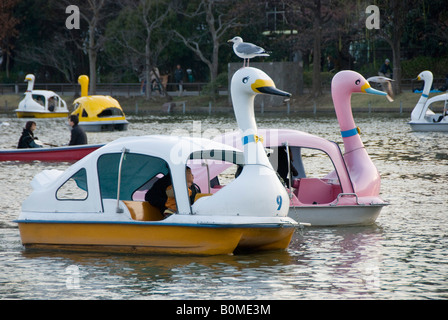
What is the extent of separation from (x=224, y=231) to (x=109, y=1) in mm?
50705

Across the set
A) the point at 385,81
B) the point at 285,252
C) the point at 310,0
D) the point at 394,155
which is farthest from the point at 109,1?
the point at 285,252

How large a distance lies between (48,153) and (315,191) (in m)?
11.4

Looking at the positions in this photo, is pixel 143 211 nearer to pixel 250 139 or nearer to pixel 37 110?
pixel 250 139

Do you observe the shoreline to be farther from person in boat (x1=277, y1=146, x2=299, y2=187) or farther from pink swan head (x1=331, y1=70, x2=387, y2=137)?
person in boat (x1=277, y1=146, x2=299, y2=187)

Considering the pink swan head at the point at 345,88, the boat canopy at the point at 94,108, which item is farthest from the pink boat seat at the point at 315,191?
the boat canopy at the point at 94,108

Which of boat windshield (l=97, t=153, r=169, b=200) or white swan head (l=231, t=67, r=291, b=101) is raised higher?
white swan head (l=231, t=67, r=291, b=101)

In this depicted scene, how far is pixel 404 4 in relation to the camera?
169ft

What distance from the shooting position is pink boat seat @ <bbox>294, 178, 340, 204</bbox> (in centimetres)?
1579

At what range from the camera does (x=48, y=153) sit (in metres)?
25.3

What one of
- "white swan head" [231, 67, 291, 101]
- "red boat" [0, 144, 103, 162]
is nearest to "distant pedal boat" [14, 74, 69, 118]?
"red boat" [0, 144, 103, 162]

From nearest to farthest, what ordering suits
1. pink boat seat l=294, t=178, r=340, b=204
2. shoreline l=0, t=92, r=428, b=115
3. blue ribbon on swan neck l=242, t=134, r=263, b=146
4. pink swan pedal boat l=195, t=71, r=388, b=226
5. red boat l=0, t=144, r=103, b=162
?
blue ribbon on swan neck l=242, t=134, r=263, b=146, pink swan pedal boat l=195, t=71, r=388, b=226, pink boat seat l=294, t=178, r=340, b=204, red boat l=0, t=144, r=103, b=162, shoreline l=0, t=92, r=428, b=115

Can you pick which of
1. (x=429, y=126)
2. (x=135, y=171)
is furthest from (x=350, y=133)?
(x=429, y=126)

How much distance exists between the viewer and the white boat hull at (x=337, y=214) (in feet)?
49.6

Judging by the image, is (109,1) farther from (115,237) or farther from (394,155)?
(115,237)
